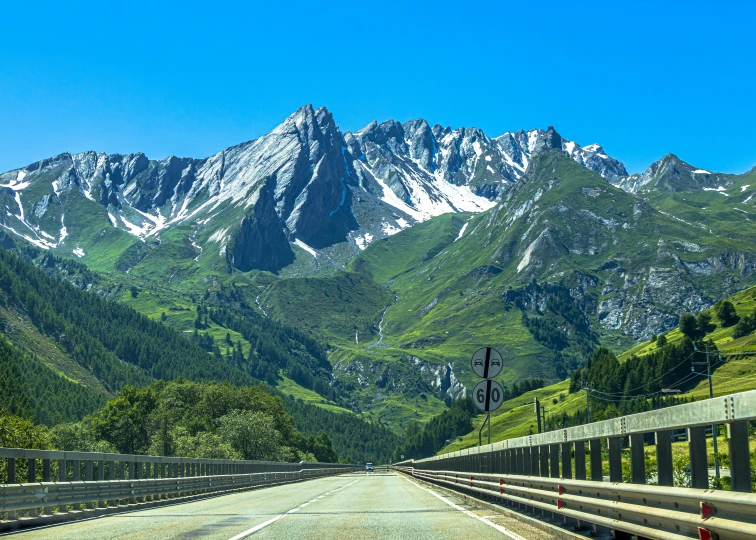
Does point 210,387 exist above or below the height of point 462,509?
above

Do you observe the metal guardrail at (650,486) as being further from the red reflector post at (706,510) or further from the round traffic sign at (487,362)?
the round traffic sign at (487,362)

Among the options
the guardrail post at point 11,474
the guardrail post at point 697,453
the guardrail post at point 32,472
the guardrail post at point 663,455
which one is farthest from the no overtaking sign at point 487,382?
the guardrail post at point 697,453

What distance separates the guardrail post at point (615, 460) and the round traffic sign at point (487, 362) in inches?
481

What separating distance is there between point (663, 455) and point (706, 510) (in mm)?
→ 1924

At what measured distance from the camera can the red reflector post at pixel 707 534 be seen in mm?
8031

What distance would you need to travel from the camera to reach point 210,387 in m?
145

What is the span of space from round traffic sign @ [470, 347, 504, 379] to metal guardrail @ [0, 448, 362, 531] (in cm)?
1130

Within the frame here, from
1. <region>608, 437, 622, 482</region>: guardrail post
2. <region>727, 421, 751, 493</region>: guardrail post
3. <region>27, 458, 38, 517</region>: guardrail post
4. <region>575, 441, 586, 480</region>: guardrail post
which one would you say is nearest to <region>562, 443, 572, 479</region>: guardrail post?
<region>575, 441, 586, 480</region>: guardrail post

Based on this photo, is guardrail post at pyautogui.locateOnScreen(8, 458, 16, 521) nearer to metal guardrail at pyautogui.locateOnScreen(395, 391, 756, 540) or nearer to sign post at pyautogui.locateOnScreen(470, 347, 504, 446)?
metal guardrail at pyautogui.locateOnScreen(395, 391, 756, 540)

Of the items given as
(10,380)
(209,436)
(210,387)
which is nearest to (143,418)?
(210,387)

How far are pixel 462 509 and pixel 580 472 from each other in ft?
31.8

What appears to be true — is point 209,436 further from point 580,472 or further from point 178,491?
point 580,472

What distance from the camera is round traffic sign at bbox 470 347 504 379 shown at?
81.1ft

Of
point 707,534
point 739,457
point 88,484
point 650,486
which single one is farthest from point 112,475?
point 739,457
